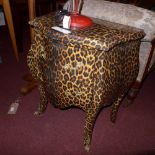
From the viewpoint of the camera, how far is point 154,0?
236 centimetres

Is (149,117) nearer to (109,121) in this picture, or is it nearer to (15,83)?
(109,121)

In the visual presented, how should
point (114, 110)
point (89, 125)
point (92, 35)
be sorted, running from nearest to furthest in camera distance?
point (92, 35) → point (89, 125) → point (114, 110)

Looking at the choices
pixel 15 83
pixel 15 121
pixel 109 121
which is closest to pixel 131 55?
pixel 109 121

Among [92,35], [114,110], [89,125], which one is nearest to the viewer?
[92,35]

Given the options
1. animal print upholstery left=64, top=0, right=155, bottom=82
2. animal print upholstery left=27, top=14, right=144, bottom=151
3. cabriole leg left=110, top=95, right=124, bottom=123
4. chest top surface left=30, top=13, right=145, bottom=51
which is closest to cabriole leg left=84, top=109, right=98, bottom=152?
animal print upholstery left=27, top=14, right=144, bottom=151

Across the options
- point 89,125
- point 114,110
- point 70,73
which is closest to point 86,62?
point 70,73

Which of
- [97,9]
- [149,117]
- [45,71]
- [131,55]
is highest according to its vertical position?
[97,9]

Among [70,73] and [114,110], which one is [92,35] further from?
[114,110]

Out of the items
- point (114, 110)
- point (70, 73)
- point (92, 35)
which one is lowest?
point (114, 110)

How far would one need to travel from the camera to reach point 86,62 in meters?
0.95

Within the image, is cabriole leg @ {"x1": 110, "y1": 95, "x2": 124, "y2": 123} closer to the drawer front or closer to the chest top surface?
the drawer front

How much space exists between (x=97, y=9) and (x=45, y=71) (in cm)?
55

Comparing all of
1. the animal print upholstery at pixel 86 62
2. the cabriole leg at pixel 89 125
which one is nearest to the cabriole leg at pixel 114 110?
the animal print upholstery at pixel 86 62

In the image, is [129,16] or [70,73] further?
[129,16]
